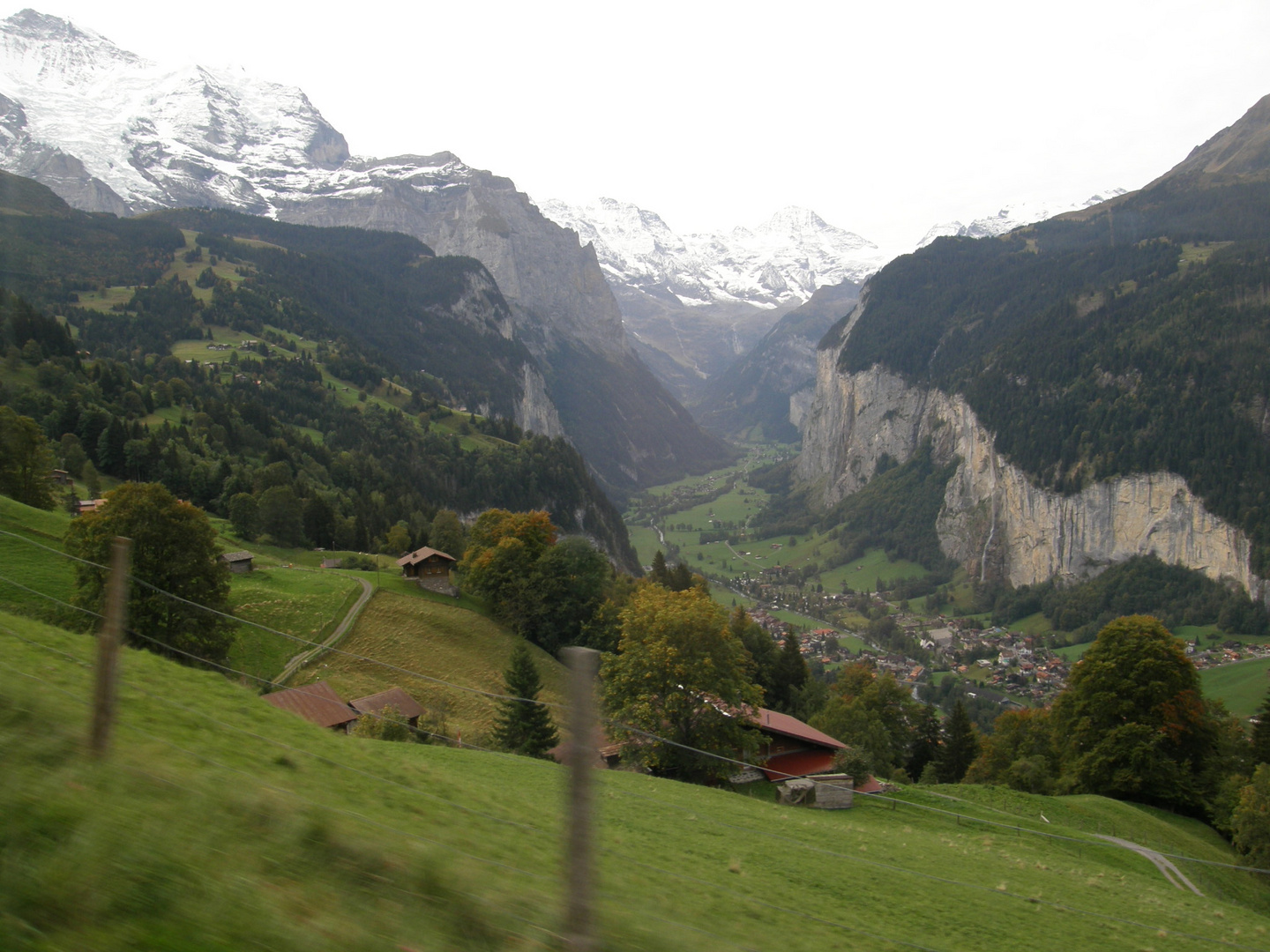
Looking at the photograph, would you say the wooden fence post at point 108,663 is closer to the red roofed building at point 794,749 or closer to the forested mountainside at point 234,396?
the red roofed building at point 794,749

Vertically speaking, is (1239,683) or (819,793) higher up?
(819,793)

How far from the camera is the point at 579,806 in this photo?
Result: 18.8 feet

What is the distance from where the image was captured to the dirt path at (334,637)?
34375 mm

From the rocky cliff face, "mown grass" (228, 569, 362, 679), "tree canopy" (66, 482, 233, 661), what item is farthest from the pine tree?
the rocky cliff face

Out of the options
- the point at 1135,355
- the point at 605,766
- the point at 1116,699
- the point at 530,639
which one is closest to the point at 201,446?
the point at 530,639

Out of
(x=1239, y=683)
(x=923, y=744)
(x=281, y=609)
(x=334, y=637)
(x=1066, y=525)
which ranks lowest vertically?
(x=923, y=744)

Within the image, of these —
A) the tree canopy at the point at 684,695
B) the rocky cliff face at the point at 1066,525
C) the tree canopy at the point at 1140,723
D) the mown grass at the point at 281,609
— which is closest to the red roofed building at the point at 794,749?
the tree canopy at the point at 684,695

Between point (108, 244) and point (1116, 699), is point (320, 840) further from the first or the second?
point (108, 244)

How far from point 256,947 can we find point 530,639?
4696cm

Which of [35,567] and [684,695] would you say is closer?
[684,695]

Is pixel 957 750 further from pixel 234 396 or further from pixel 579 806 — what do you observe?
pixel 234 396

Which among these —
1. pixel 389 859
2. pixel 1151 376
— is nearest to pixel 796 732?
pixel 389 859

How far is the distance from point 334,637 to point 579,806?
37.4 m

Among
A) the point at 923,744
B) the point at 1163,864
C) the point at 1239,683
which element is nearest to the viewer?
the point at 1163,864
